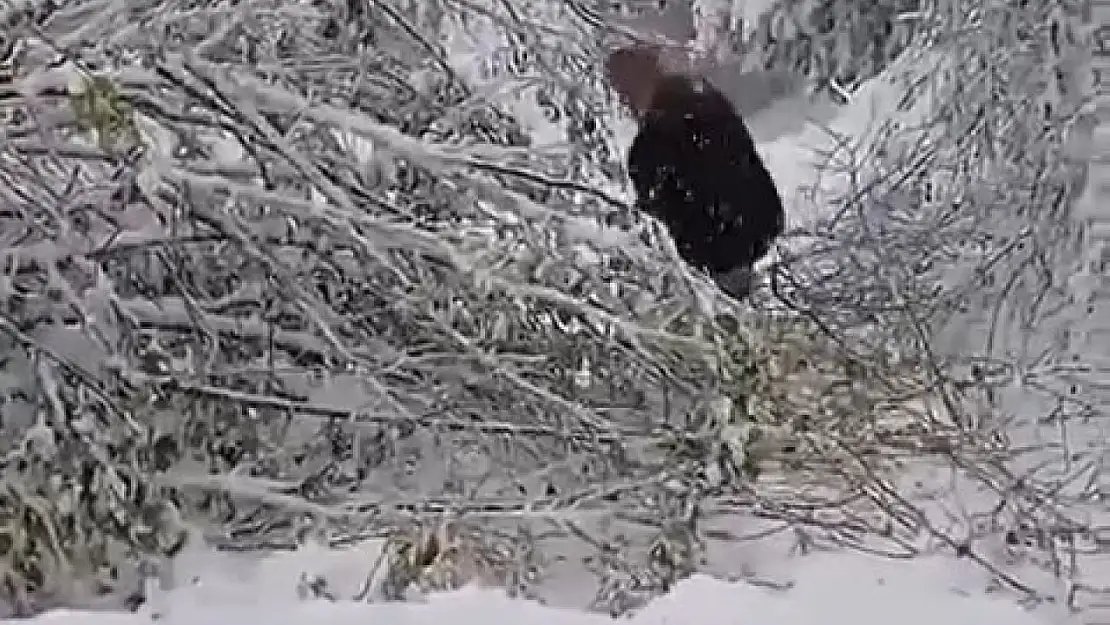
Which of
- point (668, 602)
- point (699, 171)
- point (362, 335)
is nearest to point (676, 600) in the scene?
point (668, 602)

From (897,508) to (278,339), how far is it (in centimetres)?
100

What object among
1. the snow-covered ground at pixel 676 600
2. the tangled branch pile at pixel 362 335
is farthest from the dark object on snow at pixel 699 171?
the snow-covered ground at pixel 676 600

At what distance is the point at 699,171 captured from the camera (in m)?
3.48

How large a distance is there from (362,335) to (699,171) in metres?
1.18

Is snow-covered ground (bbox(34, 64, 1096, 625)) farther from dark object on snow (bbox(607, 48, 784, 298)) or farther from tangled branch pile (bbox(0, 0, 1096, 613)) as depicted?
dark object on snow (bbox(607, 48, 784, 298))

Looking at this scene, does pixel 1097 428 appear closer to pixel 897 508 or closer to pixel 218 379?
pixel 897 508

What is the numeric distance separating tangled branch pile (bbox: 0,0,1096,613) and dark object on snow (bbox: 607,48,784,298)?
386 mm

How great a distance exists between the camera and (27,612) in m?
2.05

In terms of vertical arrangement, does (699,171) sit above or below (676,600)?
above

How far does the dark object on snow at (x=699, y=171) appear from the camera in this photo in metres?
3.21

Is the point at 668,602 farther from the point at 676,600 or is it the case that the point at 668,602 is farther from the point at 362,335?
the point at 362,335

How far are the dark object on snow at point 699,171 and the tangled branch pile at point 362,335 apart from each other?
0.39m

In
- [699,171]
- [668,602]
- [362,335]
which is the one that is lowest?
[668,602]

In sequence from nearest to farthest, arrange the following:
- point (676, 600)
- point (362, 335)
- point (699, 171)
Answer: point (676, 600) → point (362, 335) → point (699, 171)
